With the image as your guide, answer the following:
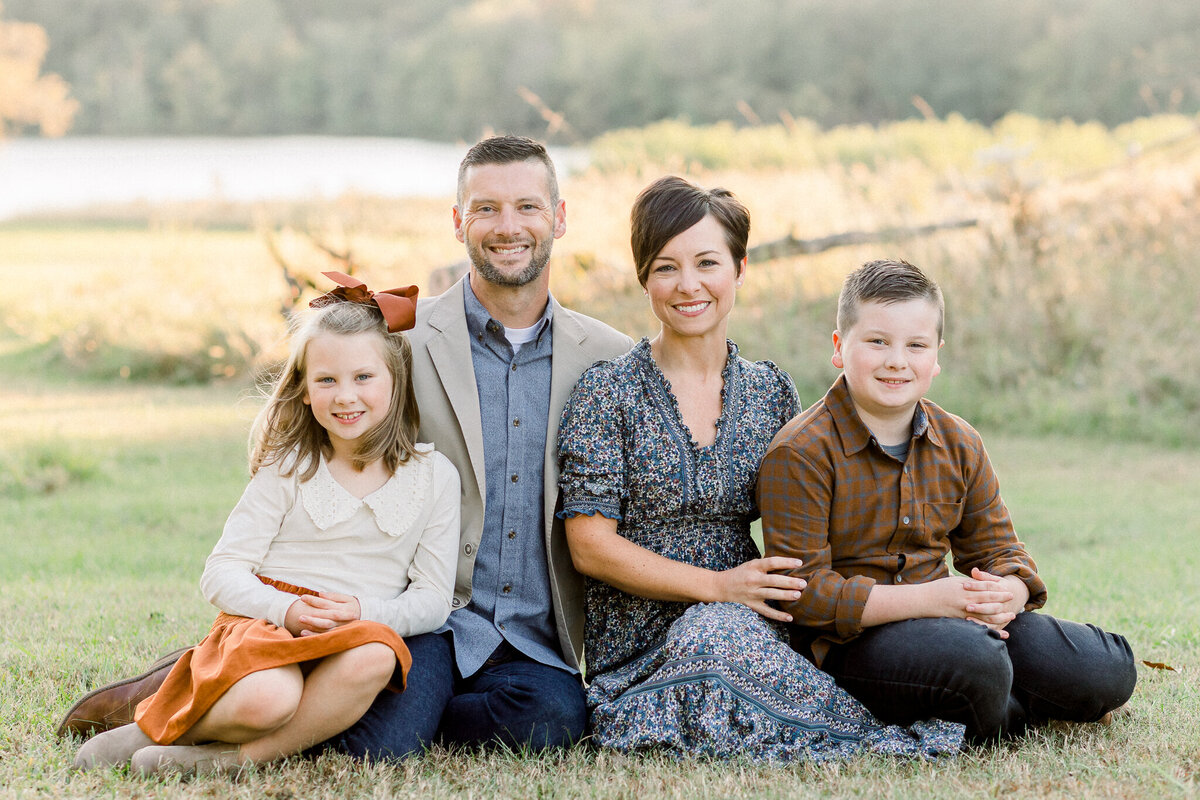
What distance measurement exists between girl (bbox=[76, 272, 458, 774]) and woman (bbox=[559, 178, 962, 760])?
465mm

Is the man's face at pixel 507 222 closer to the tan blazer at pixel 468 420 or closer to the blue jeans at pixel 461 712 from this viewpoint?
the tan blazer at pixel 468 420

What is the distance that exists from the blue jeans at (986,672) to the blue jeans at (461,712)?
2.47 feet

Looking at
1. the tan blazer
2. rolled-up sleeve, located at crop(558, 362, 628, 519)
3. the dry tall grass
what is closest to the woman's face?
rolled-up sleeve, located at crop(558, 362, 628, 519)

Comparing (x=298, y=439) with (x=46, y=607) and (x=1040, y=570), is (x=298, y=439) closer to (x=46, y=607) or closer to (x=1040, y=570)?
(x=46, y=607)

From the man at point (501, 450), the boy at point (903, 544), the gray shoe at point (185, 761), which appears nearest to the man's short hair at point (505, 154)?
the man at point (501, 450)

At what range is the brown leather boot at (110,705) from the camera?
325 centimetres

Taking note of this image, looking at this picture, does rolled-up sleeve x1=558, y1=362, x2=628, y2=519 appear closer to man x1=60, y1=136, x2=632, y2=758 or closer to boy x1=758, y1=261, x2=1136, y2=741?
man x1=60, y1=136, x2=632, y2=758

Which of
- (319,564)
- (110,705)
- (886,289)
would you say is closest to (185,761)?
(110,705)

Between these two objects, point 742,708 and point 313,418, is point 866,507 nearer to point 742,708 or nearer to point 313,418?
point 742,708

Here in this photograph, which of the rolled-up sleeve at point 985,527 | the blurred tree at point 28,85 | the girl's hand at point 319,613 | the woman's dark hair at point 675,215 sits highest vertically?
the blurred tree at point 28,85

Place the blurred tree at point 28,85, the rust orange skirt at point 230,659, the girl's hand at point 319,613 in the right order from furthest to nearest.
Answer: the blurred tree at point 28,85 < the girl's hand at point 319,613 < the rust orange skirt at point 230,659

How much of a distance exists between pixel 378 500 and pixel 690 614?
910mm

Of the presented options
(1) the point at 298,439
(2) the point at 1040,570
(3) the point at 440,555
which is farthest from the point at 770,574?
(2) the point at 1040,570

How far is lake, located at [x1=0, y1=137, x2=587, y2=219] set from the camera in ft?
86.2
